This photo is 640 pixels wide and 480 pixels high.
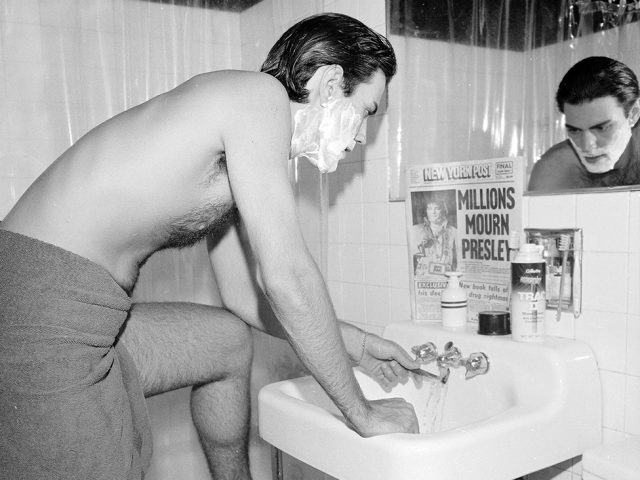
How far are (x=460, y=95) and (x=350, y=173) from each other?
14.9 inches

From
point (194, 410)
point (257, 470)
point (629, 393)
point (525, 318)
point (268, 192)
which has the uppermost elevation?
point (268, 192)

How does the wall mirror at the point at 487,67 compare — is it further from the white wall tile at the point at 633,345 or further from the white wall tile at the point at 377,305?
the white wall tile at the point at 633,345

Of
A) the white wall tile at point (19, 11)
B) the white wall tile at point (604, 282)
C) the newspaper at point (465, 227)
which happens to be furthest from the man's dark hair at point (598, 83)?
the white wall tile at point (19, 11)

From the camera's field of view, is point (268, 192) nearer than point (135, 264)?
Yes

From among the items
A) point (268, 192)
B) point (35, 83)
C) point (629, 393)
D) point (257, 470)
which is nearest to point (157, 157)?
point (268, 192)

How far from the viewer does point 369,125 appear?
1.71m

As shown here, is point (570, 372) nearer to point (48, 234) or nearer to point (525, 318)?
point (525, 318)

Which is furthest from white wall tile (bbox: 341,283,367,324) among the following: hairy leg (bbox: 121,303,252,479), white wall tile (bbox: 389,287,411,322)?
hairy leg (bbox: 121,303,252,479)

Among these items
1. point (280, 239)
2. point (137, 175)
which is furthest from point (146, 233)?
point (280, 239)

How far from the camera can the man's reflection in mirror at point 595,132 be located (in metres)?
1.18

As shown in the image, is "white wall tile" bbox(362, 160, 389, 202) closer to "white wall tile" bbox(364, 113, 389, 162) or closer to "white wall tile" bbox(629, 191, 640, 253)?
"white wall tile" bbox(364, 113, 389, 162)

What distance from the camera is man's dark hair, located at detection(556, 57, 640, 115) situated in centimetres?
119

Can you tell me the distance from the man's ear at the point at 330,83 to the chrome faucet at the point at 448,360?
0.54 metres

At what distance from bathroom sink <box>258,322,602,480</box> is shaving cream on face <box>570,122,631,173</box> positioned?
0.33 meters
